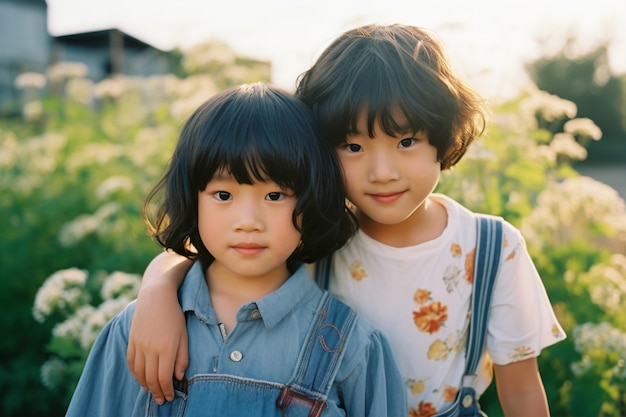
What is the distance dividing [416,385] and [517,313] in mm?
338

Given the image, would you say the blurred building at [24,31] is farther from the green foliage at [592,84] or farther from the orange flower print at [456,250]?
the orange flower print at [456,250]

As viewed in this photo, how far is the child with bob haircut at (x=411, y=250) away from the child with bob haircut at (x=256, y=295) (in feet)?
0.25

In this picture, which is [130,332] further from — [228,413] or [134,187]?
[134,187]

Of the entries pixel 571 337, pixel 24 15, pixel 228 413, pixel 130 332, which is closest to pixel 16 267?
pixel 130 332

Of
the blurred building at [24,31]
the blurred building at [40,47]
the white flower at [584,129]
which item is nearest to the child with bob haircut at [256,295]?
the white flower at [584,129]

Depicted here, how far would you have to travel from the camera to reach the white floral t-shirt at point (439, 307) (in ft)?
6.19

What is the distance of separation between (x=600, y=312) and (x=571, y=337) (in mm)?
154

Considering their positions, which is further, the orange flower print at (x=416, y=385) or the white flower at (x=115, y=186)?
the white flower at (x=115, y=186)

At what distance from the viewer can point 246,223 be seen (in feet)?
5.12

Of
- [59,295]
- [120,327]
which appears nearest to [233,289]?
[120,327]

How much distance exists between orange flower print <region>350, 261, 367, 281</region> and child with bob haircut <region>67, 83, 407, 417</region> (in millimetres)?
179

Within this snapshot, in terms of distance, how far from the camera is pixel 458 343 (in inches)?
75.5

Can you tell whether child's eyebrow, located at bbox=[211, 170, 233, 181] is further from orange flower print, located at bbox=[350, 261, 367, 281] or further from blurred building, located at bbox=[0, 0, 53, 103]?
blurred building, located at bbox=[0, 0, 53, 103]

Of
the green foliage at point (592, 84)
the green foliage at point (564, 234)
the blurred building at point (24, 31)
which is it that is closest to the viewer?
the green foliage at point (564, 234)
